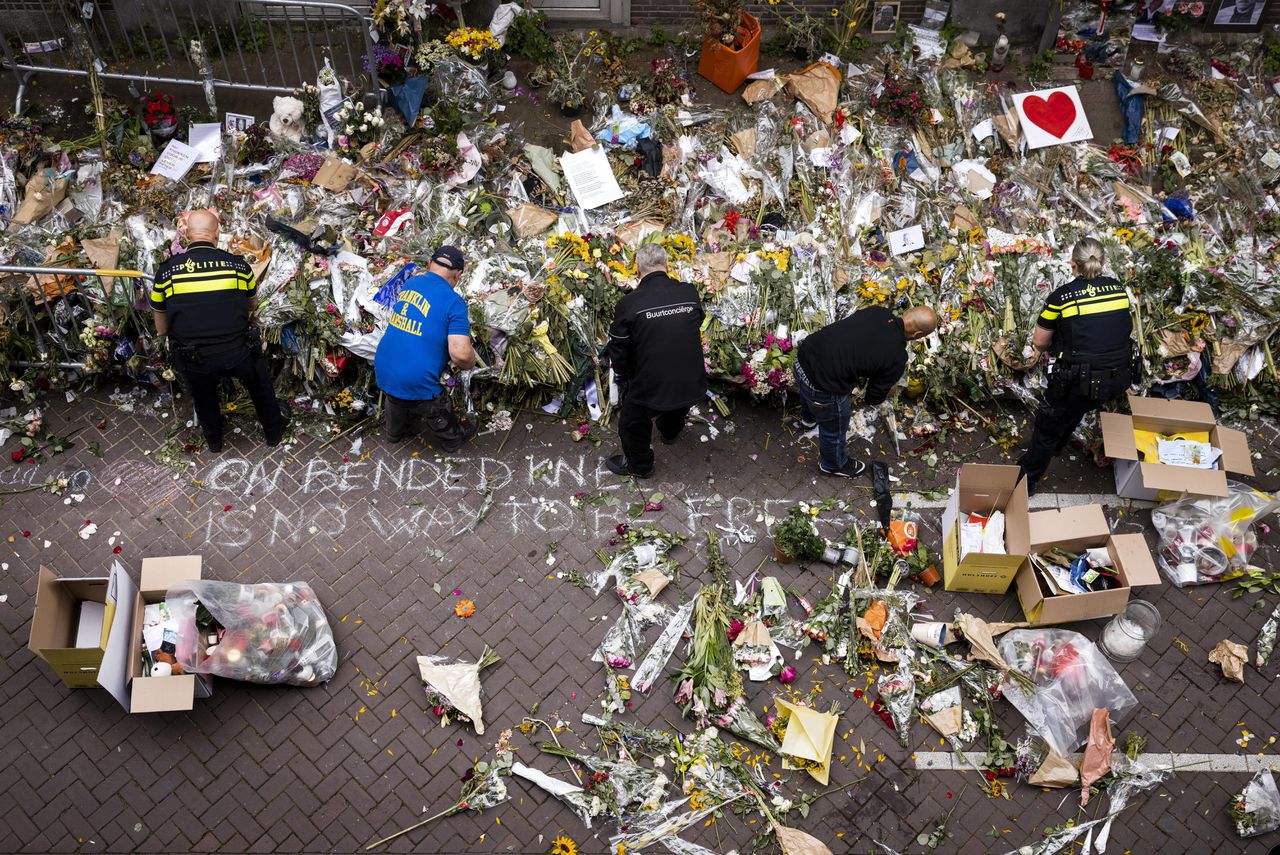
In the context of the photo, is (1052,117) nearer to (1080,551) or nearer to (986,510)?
(986,510)

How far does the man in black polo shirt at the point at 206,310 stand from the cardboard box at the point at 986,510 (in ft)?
15.6

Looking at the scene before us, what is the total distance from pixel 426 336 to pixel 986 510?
12.8 feet

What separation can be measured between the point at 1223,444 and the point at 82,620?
7581 mm

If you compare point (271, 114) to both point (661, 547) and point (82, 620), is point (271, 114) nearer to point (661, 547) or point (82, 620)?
point (82, 620)

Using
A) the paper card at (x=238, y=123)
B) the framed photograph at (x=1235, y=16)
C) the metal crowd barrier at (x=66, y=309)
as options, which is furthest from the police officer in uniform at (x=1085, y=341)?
the paper card at (x=238, y=123)

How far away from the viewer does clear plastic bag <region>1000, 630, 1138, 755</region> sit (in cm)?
592

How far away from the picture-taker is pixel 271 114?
8383 mm

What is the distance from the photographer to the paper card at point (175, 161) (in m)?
7.83

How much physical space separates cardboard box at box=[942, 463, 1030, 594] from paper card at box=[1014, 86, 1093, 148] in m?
3.47

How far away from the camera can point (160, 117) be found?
8.13 m

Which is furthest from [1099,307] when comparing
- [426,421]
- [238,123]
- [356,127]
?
[238,123]

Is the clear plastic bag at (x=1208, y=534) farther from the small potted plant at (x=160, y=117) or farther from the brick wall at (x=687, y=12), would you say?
the small potted plant at (x=160, y=117)

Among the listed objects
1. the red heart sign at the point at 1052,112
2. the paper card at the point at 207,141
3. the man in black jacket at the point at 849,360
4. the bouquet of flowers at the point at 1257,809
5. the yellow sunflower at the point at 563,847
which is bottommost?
the bouquet of flowers at the point at 1257,809

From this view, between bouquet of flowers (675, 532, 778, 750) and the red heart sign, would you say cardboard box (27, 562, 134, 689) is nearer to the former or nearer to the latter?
bouquet of flowers (675, 532, 778, 750)
